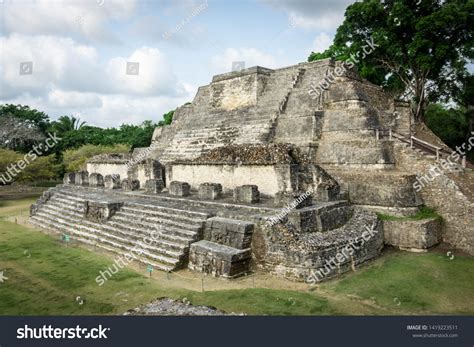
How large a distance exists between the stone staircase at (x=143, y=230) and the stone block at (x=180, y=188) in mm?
1143

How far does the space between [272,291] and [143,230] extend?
185 inches

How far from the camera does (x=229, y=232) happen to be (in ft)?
29.1

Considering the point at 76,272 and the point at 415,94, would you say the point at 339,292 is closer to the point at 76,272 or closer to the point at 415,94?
the point at 76,272

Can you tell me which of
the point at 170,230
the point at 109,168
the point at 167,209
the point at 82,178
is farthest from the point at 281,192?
the point at 109,168

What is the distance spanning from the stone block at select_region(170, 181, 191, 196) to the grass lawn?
131 inches

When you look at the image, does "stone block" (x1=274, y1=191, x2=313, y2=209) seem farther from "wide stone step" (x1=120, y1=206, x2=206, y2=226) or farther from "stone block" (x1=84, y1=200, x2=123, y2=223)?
"stone block" (x1=84, y1=200, x2=123, y2=223)

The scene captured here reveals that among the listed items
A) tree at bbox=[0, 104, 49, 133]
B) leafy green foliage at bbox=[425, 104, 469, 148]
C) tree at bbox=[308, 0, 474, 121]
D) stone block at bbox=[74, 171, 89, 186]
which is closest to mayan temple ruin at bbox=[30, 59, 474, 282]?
stone block at bbox=[74, 171, 89, 186]

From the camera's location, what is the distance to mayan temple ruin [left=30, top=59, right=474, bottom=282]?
28.4ft

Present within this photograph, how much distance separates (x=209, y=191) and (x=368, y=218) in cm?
451

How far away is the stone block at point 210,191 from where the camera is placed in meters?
11.5

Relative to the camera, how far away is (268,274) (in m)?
8.29

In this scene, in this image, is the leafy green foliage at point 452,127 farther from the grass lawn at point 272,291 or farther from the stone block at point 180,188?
the stone block at point 180,188

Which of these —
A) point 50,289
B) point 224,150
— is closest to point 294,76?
point 224,150

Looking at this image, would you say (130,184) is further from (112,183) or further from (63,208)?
(63,208)
